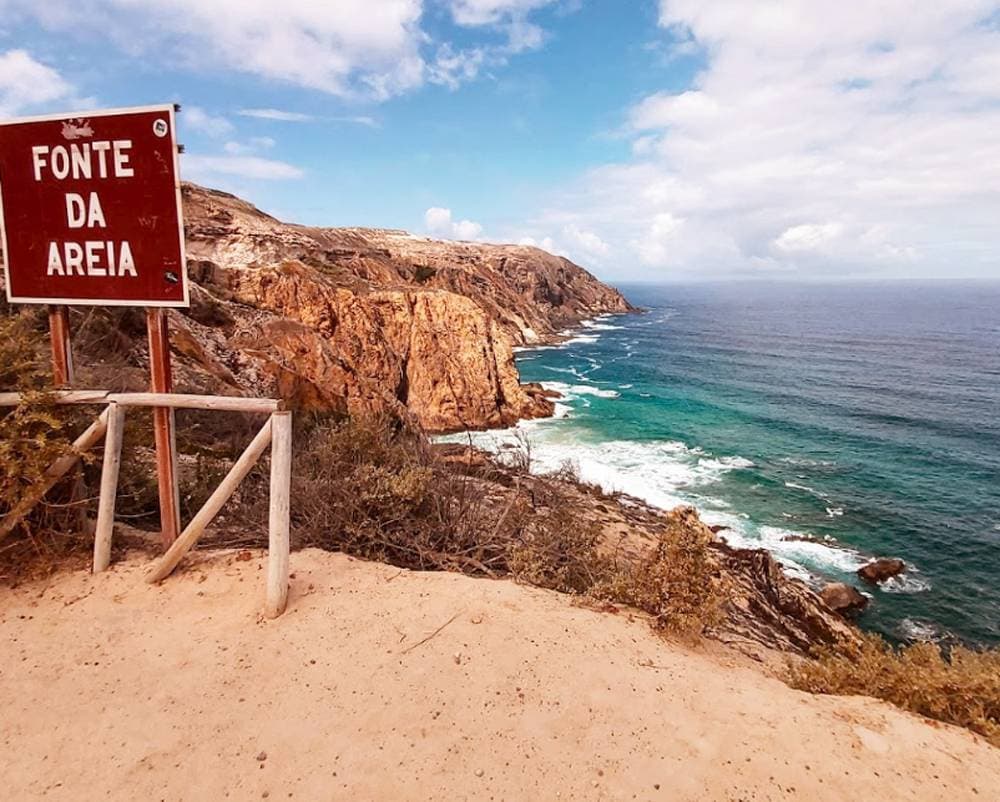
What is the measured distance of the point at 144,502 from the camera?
666 centimetres

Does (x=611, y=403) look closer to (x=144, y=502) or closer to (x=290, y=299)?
(x=290, y=299)

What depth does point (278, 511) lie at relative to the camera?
4.93 metres

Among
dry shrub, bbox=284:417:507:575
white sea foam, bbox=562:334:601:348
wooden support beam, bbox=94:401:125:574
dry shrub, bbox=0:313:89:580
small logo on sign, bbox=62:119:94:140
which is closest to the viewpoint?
small logo on sign, bbox=62:119:94:140

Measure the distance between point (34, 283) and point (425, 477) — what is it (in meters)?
4.49

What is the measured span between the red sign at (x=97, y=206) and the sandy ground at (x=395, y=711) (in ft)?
9.49

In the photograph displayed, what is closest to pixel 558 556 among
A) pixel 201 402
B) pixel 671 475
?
pixel 201 402

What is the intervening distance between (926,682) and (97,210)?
8.58m

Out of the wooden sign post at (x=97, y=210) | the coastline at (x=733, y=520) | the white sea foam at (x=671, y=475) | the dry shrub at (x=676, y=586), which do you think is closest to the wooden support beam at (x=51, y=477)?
the wooden sign post at (x=97, y=210)

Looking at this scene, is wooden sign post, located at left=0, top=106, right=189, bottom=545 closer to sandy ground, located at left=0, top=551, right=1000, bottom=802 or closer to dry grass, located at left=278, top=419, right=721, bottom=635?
sandy ground, located at left=0, top=551, right=1000, bottom=802

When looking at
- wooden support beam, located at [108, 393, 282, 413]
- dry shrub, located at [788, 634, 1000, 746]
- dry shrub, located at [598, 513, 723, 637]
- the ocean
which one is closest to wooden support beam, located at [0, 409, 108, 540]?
wooden support beam, located at [108, 393, 282, 413]

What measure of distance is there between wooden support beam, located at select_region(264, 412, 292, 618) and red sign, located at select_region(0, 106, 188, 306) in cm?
153

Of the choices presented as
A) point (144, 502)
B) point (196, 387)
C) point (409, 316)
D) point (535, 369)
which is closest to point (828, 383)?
point (535, 369)

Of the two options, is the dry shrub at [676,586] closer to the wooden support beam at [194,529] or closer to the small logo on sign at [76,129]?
the wooden support beam at [194,529]

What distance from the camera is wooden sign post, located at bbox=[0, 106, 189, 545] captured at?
15.7 feet
